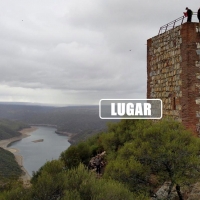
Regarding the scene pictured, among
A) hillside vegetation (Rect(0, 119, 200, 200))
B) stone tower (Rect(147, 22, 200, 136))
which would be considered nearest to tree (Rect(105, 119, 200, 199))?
hillside vegetation (Rect(0, 119, 200, 200))

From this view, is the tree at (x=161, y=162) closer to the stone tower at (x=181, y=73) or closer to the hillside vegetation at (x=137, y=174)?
the hillside vegetation at (x=137, y=174)

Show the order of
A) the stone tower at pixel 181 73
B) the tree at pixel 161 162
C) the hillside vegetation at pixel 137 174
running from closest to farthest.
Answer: the hillside vegetation at pixel 137 174, the tree at pixel 161 162, the stone tower at pixel 181 73

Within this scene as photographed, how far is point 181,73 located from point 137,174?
15.1 feet

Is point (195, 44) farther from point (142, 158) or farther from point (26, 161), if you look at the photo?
point (26, 161)

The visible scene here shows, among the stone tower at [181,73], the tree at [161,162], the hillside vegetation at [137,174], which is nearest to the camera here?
the hillside vegetation at [137,174]

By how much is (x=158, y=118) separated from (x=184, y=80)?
2.35 metres

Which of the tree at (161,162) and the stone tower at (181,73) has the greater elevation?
the stone tower at (181,73)

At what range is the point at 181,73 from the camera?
9695mm

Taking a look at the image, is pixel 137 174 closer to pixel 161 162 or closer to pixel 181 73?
pixel 161 162

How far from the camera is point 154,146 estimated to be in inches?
274

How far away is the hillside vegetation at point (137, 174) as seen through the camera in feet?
17.0

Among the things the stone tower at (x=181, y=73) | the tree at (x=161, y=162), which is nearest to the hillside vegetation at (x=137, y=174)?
the tree at (x=161, y=162)

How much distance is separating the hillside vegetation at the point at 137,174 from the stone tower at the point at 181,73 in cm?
190

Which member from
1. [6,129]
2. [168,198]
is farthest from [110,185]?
[6,129]
